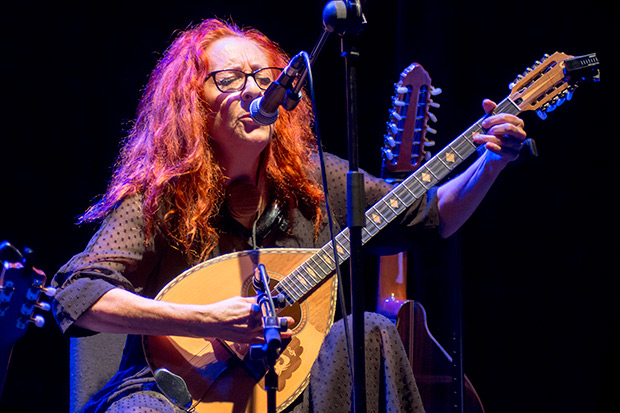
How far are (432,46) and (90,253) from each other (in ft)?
6.01

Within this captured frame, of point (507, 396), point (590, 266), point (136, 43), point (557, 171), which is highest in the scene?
point (136, 43)

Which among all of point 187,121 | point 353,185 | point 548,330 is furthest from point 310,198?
point 548,330

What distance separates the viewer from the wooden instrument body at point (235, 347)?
1.75 meters

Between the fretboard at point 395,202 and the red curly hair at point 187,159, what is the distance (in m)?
0.22

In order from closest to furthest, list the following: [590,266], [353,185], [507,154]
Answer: [353,185], [507,154], [590,266]

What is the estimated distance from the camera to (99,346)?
199 centimetres

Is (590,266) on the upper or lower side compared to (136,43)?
lower

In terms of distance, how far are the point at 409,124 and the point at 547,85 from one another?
0.53 meters

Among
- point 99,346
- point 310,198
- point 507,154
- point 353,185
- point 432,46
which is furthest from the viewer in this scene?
point 432,46

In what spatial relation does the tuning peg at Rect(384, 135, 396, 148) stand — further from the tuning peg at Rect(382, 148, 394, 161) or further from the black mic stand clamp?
the black mic stand clamp

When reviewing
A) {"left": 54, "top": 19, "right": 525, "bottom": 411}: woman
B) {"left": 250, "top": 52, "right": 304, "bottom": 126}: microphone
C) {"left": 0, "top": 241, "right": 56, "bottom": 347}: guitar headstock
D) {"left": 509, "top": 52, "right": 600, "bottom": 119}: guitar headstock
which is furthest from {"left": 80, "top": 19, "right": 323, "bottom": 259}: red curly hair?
{"left": 509, "top": 52, "right": 600, "bottom": 119}: guitar headstock

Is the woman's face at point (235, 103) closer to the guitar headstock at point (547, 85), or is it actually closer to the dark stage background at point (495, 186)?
the dark stage background at point (495, 186)

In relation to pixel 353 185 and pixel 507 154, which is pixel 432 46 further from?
pixel 353 185

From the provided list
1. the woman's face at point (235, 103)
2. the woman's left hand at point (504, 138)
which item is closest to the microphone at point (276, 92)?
the woman's face at point (235, 103)
